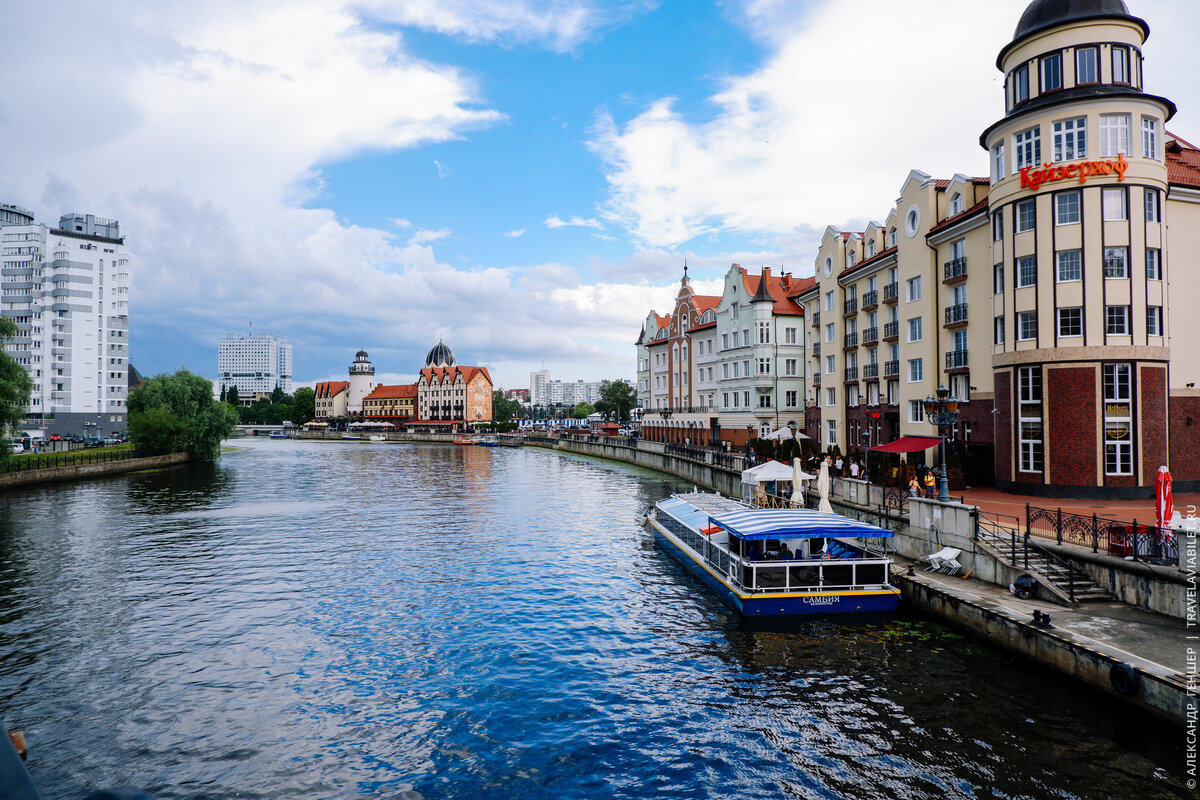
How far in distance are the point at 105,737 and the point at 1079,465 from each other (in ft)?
112

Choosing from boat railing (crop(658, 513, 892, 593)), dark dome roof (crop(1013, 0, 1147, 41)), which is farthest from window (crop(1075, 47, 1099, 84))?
boat railing (crop(658, 513, 892, 593))

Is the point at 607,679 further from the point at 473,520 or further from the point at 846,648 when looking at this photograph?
the point at 473,520

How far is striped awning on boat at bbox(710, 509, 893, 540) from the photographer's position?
21297 mm

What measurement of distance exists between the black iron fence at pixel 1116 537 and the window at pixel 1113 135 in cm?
1653

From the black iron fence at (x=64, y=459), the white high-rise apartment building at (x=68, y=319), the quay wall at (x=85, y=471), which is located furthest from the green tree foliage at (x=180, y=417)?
the white high-rise apartment building at (x=68, y=319)

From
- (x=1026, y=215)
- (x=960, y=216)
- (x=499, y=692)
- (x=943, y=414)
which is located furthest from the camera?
(x=960, y=216)

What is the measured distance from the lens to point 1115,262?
2800 centimetres

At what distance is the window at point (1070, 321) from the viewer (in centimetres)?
2827

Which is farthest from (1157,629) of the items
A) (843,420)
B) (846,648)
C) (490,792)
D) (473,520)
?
(843,420)

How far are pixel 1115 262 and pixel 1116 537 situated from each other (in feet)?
51.3

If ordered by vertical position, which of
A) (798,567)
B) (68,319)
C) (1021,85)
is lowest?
(798,567)

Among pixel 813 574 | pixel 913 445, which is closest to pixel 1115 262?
pixel 913 445

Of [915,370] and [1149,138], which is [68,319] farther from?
[1149,138]

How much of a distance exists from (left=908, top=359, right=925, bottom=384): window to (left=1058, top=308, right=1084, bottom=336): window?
469 inches
